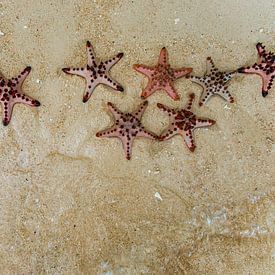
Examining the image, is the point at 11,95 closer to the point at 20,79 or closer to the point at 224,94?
the point at 20,79

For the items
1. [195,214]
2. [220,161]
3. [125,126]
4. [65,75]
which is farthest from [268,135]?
[65,75]

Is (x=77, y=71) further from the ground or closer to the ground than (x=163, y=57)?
closer to the ground

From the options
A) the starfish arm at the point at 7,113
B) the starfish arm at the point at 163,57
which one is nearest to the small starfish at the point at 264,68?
the starfish arm at the point at 163,57

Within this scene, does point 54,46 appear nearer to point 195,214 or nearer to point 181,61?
point 181,61

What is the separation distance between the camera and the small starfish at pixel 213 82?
206 inches

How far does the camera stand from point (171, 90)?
17.2ft

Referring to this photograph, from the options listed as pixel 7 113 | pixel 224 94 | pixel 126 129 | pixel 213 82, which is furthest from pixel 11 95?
pixel 224 94

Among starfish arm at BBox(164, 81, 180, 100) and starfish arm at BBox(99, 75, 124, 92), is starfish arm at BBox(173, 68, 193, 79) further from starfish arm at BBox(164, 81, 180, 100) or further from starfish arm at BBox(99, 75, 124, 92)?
starfish arm at BBox(99, 75, 124, 92)

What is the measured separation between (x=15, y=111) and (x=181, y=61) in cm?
216

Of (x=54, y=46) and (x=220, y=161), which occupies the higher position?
(x=54, y=46)

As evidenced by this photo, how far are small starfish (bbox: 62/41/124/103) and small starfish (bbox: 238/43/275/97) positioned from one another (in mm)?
1556

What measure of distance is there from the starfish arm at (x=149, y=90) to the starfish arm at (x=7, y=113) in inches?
63.5

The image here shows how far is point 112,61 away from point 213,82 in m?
1.25

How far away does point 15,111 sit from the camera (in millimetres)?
5359
